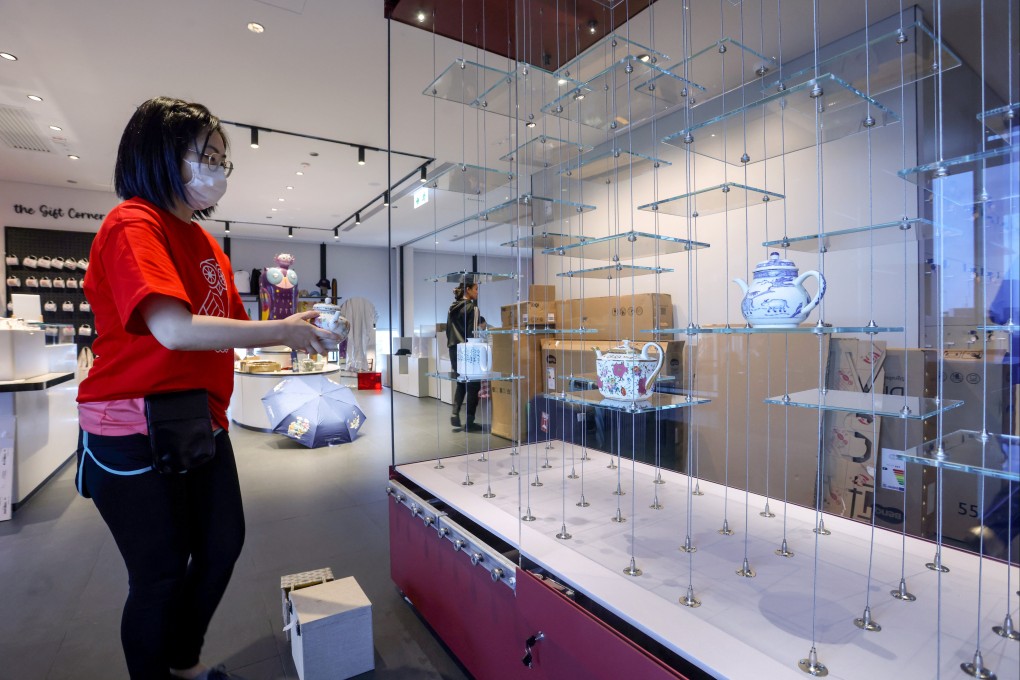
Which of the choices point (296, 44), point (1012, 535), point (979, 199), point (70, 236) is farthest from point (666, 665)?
point (70, 236)

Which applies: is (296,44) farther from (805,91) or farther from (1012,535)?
(1012,535)

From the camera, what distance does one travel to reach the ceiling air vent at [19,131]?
14.0 feet

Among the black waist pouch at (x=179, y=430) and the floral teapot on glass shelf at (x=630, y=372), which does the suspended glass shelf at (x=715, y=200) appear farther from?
the black waist pouch at (x=179, y=430)

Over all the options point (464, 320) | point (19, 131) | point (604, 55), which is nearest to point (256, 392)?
point (19, 131)

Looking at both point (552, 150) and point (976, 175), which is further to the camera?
point (552, 150)

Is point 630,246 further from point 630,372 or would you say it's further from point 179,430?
point 179,430

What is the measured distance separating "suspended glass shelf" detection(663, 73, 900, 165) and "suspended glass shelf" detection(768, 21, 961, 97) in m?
0.03

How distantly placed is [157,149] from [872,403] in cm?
158

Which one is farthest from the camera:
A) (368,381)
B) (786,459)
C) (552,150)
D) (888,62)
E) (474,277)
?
(368,381)

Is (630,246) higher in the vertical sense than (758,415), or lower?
higher

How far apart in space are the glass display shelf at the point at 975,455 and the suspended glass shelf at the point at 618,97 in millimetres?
1013

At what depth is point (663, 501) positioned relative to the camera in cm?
145

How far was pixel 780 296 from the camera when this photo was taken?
89cm

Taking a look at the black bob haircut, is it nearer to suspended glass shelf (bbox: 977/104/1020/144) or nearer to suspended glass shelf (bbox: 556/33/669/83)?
suspended glass shelf (bbox: 556/33/669/83)
